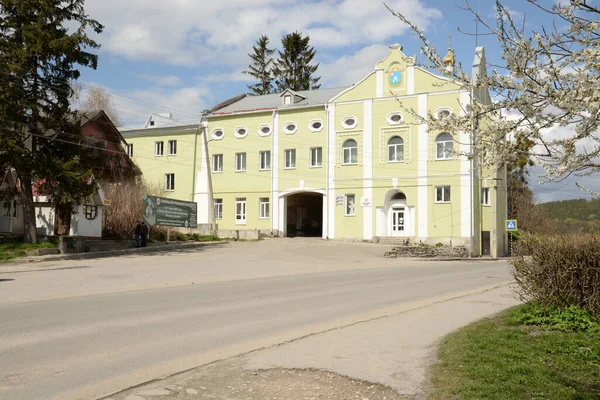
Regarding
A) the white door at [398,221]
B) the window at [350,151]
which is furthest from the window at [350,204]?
the white door at [398,221]

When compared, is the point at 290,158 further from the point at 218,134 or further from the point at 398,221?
the point at 398,221

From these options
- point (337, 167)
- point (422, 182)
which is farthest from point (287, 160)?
point (422, 182)

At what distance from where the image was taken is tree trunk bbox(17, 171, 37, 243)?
28109mm

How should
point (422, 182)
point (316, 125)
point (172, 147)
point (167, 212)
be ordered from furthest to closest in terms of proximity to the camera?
point (172, 147) → point (316, 125) → point (422, 182) → point (167, 212)

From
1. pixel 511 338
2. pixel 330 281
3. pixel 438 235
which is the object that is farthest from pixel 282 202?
pixel 511 338

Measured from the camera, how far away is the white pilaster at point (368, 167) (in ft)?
141

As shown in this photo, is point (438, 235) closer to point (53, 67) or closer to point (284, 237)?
point (284, 237)

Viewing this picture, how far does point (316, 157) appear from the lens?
45.6 meters

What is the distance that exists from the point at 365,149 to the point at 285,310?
32.3 m

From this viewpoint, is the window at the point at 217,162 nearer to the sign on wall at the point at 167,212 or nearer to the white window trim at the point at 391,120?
the sign on wall at the point at 167,212

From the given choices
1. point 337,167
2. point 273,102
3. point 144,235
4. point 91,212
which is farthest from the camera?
point 273,102

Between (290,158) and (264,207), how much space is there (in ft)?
14.9

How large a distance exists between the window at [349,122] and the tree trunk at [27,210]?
926 inches

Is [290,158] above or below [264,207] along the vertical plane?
above
